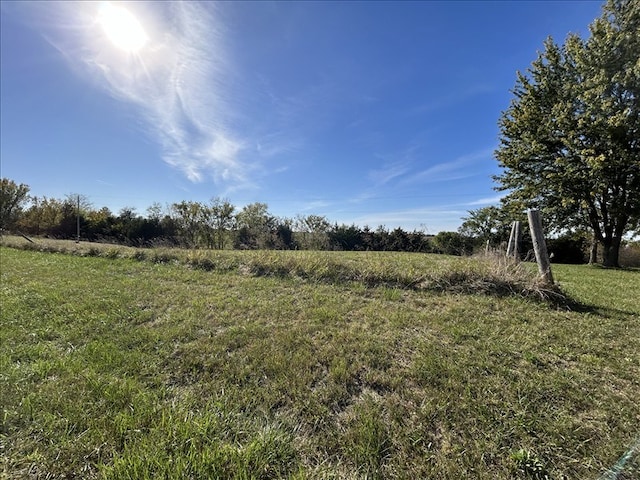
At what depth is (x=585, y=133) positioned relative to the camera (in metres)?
12.2

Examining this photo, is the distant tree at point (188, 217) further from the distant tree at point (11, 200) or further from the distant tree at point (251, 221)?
the distant tree at point (11, 200)

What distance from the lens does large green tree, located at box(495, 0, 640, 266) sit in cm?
1136

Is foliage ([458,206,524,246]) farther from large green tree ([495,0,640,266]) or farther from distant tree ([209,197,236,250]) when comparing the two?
distant tree ([209,197,236,250])

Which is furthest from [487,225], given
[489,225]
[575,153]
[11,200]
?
[11,200]

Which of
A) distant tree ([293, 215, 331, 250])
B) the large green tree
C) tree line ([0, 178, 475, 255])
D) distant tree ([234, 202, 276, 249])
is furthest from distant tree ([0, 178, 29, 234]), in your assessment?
the large green tree

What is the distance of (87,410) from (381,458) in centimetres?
239

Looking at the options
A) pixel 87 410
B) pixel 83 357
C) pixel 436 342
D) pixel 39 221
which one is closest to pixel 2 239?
pixel 39 221

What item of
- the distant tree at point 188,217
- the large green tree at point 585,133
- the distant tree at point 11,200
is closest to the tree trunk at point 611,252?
the large green tree at point 585,133

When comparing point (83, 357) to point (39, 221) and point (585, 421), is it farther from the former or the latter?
point (39, 221)

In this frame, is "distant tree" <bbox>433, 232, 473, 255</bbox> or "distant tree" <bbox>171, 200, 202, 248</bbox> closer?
"distant tree" <bbox>433, 232, 473, 255</bbox>

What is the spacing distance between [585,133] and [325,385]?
16.6 meters

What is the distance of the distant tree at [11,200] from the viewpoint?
91.8 feet

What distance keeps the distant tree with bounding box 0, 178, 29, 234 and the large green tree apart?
145 feet

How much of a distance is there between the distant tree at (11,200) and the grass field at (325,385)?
115ft
